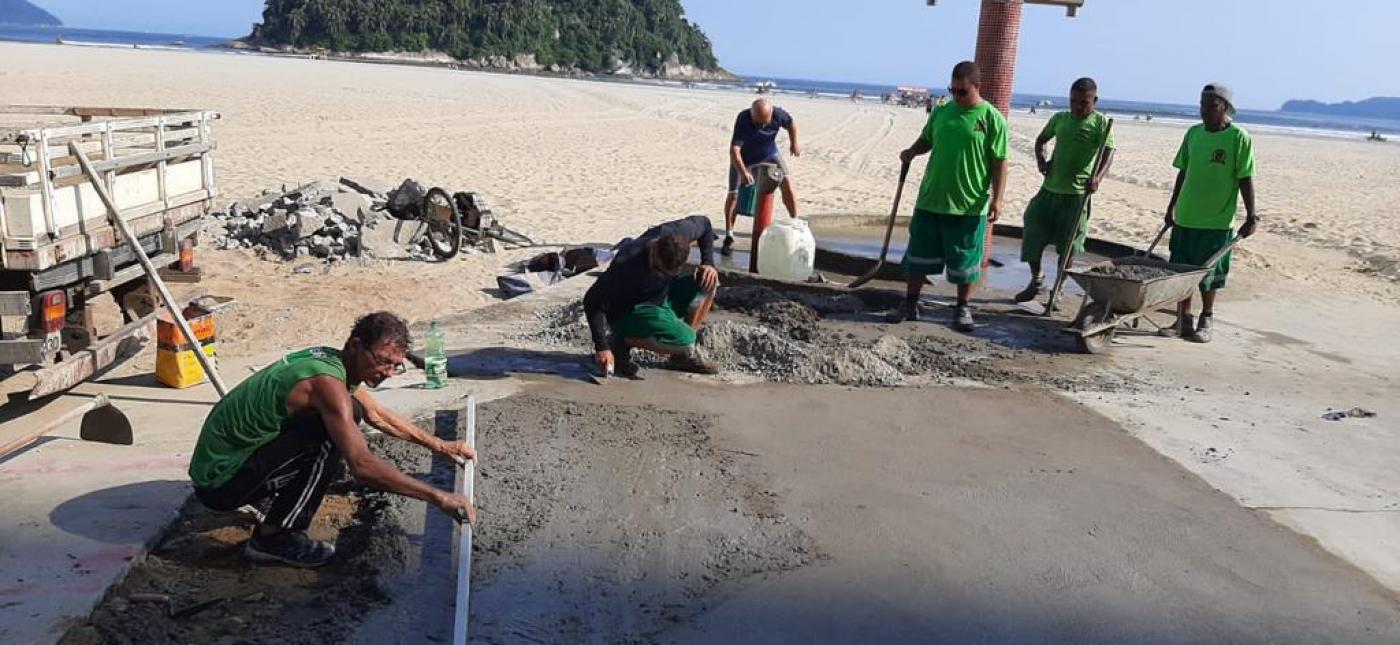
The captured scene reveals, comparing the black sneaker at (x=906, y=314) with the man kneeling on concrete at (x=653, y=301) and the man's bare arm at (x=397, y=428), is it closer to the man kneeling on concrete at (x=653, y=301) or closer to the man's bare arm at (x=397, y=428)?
the man kneeling on concrete at (x=653, y=301)

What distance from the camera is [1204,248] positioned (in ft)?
23.4

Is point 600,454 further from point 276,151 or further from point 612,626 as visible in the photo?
point 276,151

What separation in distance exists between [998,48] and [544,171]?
8.99 meters

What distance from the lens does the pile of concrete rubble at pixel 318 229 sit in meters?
9.21

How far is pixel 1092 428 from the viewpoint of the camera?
17.0 ft

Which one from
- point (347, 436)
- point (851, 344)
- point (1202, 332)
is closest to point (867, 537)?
point (347, 436)

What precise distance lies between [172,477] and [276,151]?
12711 millimetres

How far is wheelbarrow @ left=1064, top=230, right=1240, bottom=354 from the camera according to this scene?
6402 mm

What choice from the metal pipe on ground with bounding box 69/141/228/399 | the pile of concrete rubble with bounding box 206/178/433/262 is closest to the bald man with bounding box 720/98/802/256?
the pile of concrete rubble with bounding box 206/178/433/262

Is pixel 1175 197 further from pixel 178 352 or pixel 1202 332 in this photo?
pixel 178 352

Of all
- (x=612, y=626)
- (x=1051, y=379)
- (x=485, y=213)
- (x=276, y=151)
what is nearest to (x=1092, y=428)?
(x=1051, y=379)

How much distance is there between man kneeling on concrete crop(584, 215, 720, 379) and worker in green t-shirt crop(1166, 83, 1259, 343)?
351 cm

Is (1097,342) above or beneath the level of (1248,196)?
beneath

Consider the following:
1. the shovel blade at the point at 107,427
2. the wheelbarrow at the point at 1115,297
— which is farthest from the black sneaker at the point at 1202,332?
the shovel blade at the point at 107,427
